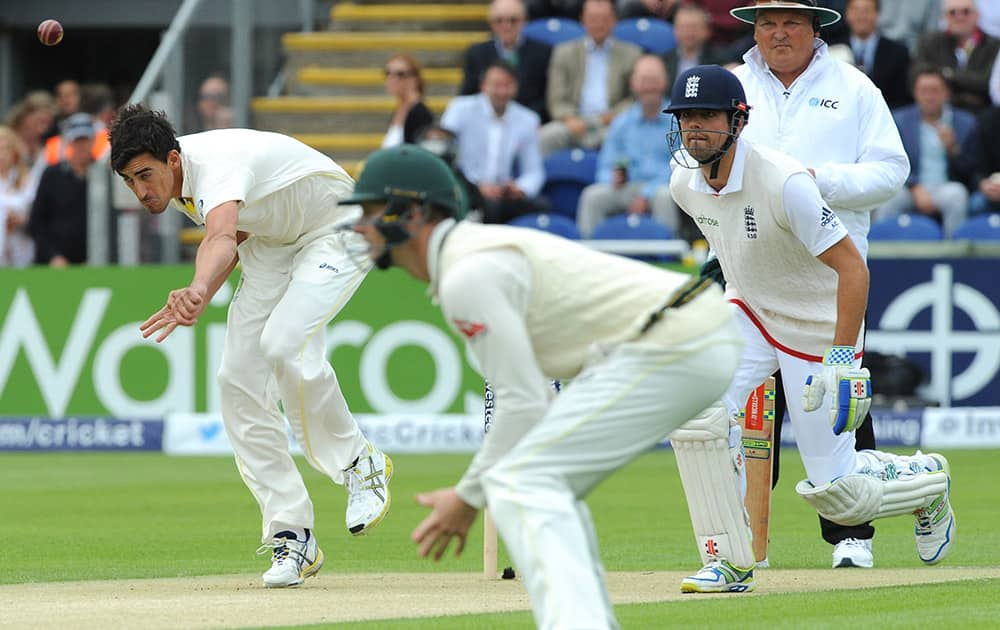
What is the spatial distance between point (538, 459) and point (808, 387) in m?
2.15

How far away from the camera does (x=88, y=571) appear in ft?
25.6

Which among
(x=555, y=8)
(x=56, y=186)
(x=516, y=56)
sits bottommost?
(x=56, y=186)

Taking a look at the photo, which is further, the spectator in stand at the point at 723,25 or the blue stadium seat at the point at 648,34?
the blue stadium seat at the point at 648,34

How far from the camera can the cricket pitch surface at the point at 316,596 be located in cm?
616

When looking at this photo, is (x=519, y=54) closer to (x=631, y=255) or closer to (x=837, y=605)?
(x=631, y=255)

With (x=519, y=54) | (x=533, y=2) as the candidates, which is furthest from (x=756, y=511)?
(x=533, y=2)

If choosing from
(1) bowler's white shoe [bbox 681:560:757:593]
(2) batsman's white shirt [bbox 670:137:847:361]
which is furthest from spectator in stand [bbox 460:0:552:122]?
(1) bowler's white shoe [bbox 681:560:757:593]

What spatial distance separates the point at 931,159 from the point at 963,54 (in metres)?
1.46

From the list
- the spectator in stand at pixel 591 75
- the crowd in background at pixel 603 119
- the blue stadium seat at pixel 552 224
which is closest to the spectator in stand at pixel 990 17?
the crowd in background at pixel 603 119

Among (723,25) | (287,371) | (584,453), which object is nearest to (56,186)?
(723,25)

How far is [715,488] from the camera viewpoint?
6.64 m

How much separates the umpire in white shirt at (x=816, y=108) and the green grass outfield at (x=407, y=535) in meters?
1.14

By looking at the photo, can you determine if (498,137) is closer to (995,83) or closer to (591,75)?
(591,75)

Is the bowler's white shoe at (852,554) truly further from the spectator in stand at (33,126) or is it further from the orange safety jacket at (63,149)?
the spectator in stand at (33,126)
